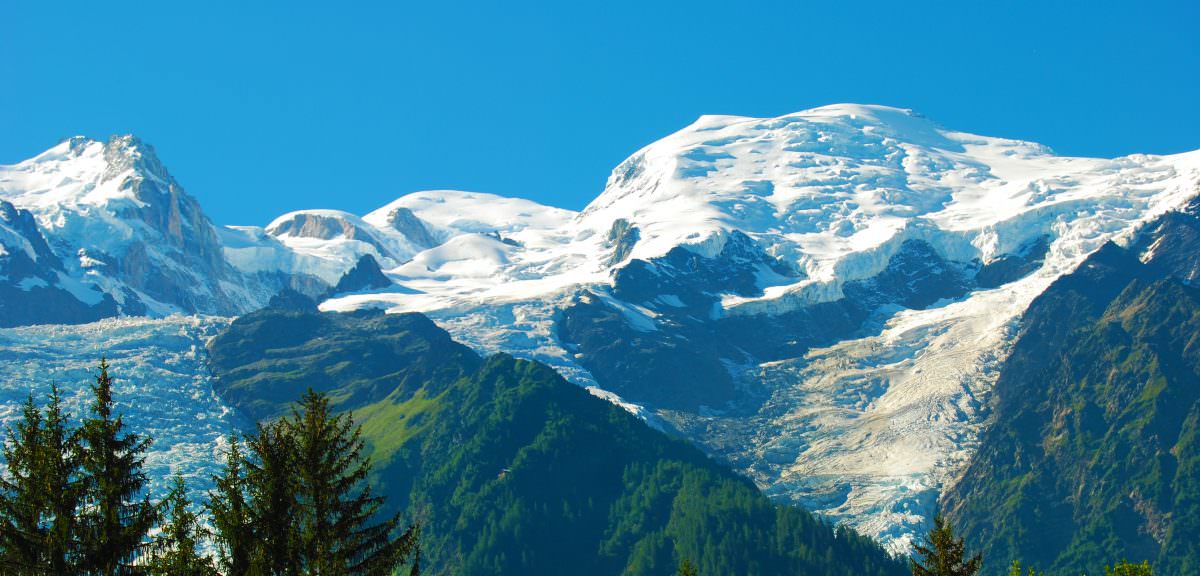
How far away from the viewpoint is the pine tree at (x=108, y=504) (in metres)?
48.9

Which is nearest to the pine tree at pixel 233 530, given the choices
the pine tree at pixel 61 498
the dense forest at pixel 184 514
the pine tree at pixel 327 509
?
the dense forest at pixel 184 514

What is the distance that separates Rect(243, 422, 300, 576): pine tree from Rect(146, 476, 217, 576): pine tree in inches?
72.5

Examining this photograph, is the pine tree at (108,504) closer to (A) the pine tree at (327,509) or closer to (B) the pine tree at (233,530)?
(B) the pine tree at (233,530)

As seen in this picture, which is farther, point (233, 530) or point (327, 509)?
point (327, 509)

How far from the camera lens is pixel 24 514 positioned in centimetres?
4819

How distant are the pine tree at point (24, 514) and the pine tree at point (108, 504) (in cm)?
142

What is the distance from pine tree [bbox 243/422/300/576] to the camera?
4822cm

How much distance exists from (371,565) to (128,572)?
302 inches

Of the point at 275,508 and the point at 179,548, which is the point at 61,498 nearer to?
the point at 179,548

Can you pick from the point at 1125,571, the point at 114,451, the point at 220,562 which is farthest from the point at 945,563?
the point at 114,451

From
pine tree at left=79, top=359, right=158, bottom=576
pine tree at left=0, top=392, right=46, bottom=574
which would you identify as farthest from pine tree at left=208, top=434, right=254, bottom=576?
pine tree at left=0, top=392, right=46, bottom=574

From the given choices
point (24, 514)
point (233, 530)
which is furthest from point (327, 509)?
point (24, 514)

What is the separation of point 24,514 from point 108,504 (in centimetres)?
261

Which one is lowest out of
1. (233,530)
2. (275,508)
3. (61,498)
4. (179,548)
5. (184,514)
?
(179,548)
